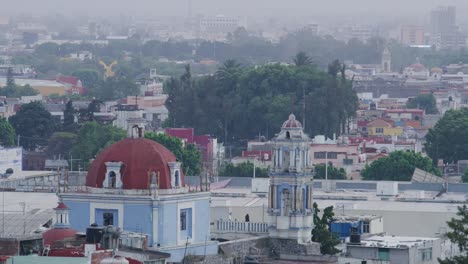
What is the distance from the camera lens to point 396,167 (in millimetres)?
52156

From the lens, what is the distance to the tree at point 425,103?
291 feet

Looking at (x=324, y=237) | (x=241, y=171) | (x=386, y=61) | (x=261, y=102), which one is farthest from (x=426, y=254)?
(x=386, y=61)

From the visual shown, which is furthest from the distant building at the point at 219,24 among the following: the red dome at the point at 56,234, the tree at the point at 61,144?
the red dome at the point at 56,234

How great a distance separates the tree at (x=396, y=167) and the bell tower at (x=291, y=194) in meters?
18.6

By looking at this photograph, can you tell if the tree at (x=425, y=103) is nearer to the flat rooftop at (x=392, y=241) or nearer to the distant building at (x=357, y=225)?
the distant building at (x=357, y=225)

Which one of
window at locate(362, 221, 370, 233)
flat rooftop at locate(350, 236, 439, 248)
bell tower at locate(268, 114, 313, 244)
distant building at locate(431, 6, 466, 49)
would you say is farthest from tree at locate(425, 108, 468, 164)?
distant building at locate(431, 6, 466, 49)

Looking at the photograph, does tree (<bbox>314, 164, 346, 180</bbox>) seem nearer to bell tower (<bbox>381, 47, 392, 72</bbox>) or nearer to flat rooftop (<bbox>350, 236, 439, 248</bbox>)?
flat rooftop (<bbox>350, 236, 439, 248</bbox>)

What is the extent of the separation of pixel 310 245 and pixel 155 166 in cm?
293

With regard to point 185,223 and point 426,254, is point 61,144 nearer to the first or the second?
point 426,254

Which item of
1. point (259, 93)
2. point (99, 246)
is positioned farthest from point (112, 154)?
point (259, 93)

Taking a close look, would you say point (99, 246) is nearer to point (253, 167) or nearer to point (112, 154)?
point (112, 154)

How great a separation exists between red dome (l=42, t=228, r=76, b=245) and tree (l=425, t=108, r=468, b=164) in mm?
32094

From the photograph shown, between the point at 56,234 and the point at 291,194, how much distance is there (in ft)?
17.0

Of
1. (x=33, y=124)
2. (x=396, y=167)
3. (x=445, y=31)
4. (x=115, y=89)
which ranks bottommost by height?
(x=396, y=167)
